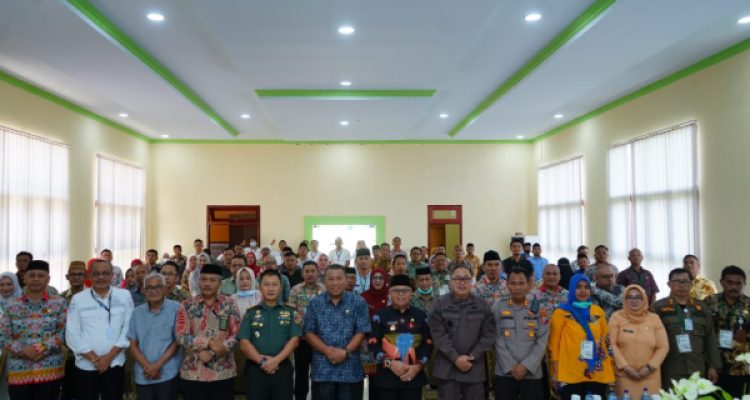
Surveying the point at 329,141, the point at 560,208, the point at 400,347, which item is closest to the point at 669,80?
the point at 560,208

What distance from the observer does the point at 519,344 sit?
431 cm

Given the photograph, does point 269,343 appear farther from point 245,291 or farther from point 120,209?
point 120,209

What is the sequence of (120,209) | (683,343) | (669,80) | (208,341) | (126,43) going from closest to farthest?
(208,341), (683,343), (126,43), (669,80), (120,209)

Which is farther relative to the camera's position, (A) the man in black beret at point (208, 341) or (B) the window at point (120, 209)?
(B) the window at point (120, 209)

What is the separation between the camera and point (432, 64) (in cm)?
772

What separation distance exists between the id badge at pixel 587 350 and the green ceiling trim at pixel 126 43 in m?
5.49

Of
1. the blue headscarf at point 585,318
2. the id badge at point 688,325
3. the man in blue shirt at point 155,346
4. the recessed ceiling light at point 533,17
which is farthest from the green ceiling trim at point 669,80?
the man in blue shirt at point 155,346

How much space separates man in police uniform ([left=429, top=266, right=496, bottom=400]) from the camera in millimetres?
4176

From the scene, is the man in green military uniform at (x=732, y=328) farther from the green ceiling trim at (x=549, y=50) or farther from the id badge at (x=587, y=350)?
the green ceiling trim at (x=549, y=50)

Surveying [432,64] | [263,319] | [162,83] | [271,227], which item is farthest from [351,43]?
[271,227]

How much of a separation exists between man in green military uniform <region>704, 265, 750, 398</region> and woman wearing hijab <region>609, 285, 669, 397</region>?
61 cm

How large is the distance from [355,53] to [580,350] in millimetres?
4561

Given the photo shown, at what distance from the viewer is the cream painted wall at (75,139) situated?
839 cm

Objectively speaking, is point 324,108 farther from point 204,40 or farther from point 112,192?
point 112,192
